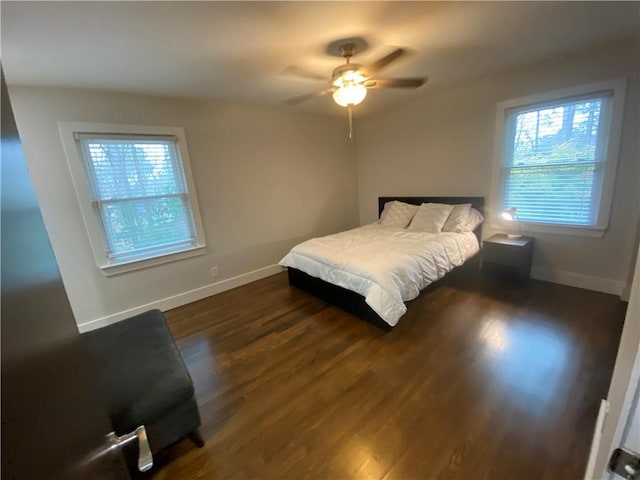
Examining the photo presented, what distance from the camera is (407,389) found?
179 centimetres

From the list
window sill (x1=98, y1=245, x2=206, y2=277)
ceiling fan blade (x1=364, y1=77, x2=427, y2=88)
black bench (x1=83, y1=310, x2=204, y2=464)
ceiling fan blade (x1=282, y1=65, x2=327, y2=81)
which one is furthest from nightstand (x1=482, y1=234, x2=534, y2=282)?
window sill (x1=98, y1=245, x2=206, y2=277)

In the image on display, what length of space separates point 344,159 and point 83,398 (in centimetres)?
462

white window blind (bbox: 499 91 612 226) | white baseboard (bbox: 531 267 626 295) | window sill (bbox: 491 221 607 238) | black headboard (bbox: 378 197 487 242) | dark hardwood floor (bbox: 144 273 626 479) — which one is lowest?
dark hardwood floor (bbox: 144 273 626 479)

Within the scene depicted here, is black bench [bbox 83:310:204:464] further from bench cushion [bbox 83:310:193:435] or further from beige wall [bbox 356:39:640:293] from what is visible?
beige wall [bbox 356:39:640:293]

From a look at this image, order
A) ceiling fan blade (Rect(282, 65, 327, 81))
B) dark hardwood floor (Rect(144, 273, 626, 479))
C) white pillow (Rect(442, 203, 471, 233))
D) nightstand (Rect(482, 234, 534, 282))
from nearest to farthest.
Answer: dark hardwood floor (Rect(144, 273, 626, 479)) < ceiling fan blade (Rect(282, 65, 327, 81)) < nightstand (Rect(482, 234, 534, 282)) < white pillow (Rect(442, 203, 471, 233))

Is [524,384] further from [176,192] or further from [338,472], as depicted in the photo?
[176,192]

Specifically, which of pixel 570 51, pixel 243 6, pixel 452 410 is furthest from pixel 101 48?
pixel 570 51

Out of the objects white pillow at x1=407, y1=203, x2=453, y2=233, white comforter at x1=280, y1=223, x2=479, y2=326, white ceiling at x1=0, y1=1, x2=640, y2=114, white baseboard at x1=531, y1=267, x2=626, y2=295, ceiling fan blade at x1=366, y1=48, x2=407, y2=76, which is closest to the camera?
white ceiling at x1=0, y1=1, x2=640, y2=114

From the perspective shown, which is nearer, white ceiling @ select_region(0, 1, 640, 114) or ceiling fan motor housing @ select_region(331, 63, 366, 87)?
white ceiling @ select_region(0, 1, 640, 114)

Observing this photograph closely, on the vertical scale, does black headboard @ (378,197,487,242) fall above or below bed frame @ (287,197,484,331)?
above

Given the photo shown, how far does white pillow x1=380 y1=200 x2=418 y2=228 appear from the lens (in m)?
3.93

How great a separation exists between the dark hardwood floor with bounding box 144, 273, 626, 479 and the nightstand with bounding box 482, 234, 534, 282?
Result: 31 centimetres

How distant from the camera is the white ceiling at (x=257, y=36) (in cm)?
159

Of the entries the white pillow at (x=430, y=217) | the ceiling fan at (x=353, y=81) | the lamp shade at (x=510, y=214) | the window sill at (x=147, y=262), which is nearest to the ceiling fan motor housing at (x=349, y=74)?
the ceiling fan at (x=353, y=81)
